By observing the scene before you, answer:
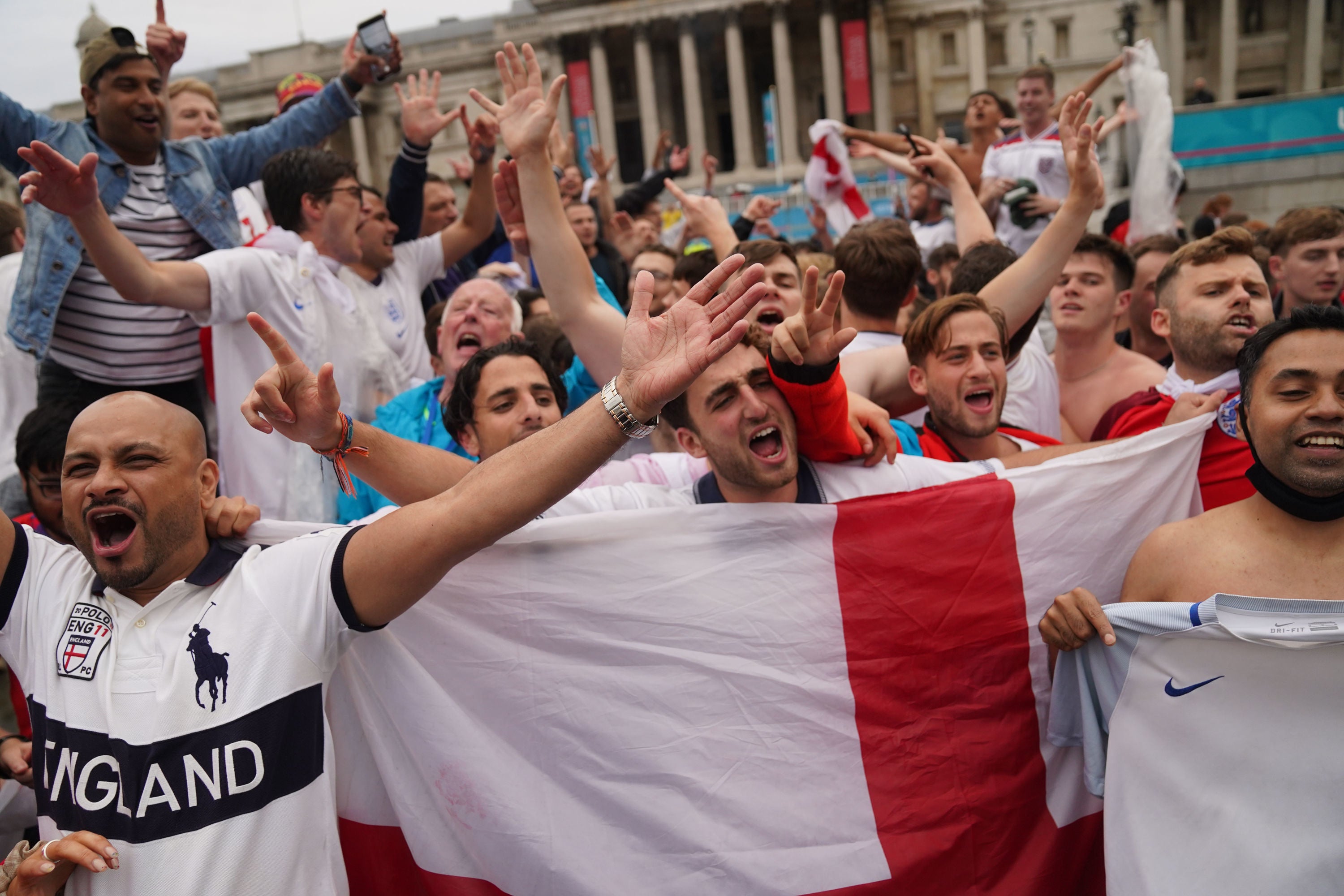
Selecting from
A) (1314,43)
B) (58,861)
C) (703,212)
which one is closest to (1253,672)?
(58,861)

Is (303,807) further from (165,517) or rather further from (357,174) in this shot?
(357,174)

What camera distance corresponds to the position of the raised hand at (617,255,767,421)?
1785mm

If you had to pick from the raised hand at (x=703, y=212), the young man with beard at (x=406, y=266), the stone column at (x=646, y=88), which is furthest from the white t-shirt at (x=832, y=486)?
the stone column at (x=646, y=88)

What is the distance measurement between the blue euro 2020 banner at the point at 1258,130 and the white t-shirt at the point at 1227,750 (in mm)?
13731

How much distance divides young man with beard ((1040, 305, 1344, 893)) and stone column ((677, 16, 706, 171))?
47.3 m

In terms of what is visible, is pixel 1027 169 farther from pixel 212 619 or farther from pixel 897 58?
pixel 897 58

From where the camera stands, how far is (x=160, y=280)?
9.90 feet

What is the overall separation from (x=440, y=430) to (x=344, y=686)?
53.7 inches

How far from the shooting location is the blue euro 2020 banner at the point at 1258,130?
13688 mm

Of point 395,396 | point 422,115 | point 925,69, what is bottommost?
point 395,396

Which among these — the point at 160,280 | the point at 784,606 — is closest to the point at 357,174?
the point at 160,280

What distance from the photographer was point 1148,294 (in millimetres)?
4664

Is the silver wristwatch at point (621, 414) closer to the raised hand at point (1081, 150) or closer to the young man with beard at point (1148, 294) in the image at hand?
the raised hand at point (1081, 150)

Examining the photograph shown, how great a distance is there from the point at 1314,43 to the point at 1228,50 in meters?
3.09
